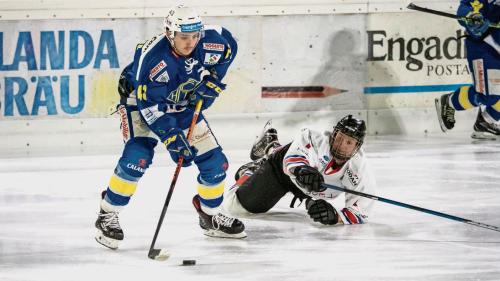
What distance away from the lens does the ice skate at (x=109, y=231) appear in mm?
5258

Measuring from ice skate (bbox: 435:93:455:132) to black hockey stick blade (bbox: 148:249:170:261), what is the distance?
4458 millimetres

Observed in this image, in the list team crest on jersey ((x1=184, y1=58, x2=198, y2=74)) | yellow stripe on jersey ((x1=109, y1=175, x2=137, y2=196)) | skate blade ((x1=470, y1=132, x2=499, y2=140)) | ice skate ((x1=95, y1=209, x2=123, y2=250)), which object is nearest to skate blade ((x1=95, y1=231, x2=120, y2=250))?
ice skate ((x1=95, y1=209, x2=123, y2=250))

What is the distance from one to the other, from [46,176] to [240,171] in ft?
4.69

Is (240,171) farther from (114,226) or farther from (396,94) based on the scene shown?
(396,94)

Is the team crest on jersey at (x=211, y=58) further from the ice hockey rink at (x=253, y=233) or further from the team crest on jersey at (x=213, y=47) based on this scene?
the ice hockey rink at (x=253, y=233)

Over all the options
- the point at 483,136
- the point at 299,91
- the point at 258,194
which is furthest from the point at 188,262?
the point at 483,136

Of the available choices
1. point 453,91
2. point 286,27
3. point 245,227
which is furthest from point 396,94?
point 245,227

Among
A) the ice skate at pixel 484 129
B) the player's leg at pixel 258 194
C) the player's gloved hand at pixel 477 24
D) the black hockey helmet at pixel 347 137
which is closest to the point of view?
the black hockey helmet at pixel 347 137

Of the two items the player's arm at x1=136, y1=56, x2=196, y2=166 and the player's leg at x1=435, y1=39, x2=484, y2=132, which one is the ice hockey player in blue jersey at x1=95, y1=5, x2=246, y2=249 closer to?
the player's arm at x1=136, y1=56, x2=196, y2=166

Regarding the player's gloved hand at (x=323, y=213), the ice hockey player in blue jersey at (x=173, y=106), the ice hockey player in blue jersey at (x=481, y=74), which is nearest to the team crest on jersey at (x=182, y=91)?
the ice hockey player in blue jersey at (x=173, y=106)

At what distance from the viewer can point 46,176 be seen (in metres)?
7.41

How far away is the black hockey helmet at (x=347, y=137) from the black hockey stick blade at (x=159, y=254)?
116cm

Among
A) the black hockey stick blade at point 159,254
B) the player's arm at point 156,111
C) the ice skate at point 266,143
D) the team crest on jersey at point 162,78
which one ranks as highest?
the team crest on jersey at point 162,78

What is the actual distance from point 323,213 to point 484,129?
364 cm
